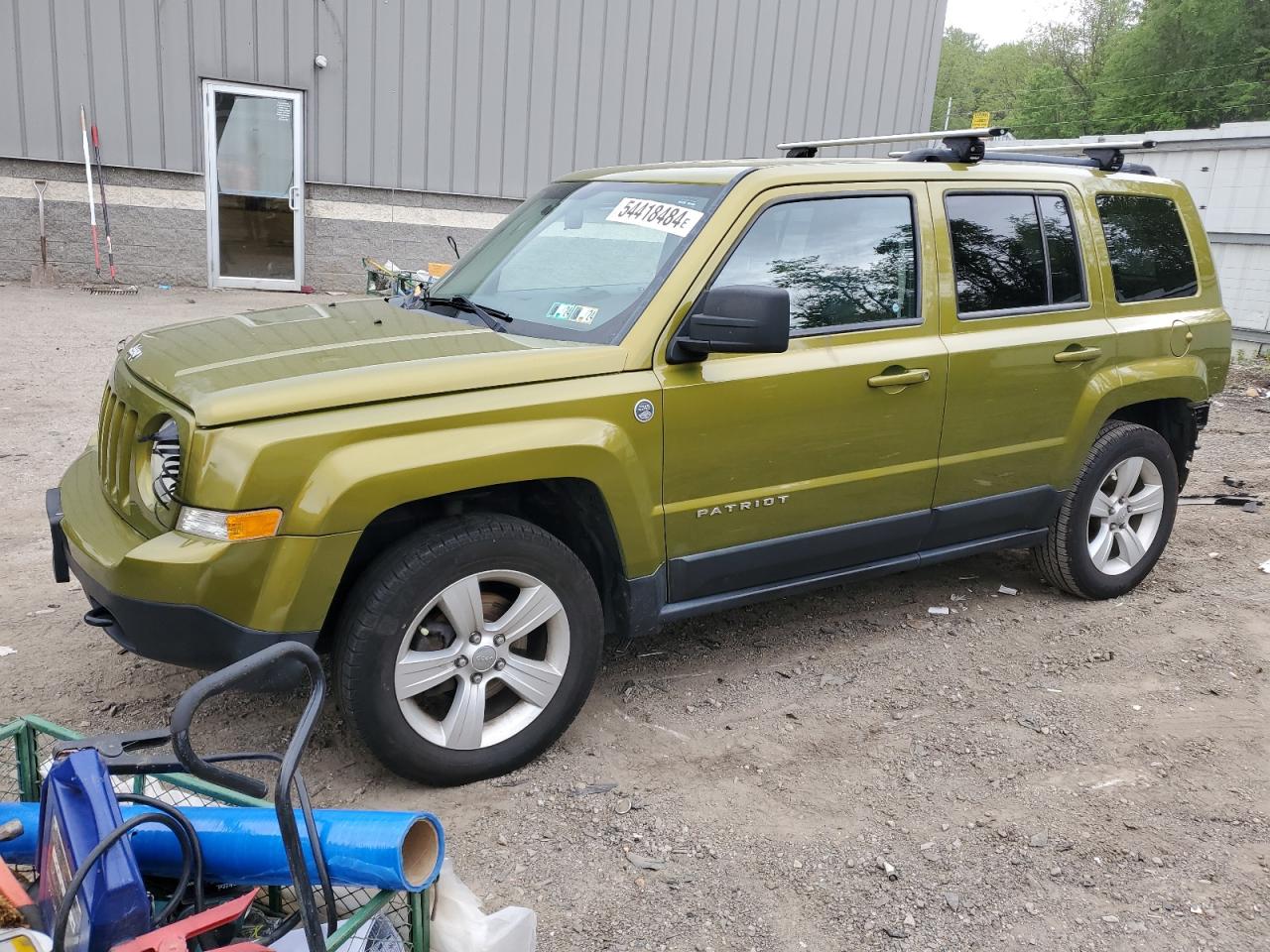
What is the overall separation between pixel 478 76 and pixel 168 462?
12.4m

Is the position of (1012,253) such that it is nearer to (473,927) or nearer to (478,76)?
(473,927)

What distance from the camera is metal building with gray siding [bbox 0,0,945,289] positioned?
12227mm

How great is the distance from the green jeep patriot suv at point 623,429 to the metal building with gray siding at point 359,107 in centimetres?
1025

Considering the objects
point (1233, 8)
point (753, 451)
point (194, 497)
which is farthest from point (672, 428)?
point (1233, 8)

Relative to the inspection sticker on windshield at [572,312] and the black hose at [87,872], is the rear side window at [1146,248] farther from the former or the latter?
the black hose at [87,872]

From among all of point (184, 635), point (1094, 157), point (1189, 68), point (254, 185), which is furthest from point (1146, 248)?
point (1189, 68)

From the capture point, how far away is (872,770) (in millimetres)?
3451

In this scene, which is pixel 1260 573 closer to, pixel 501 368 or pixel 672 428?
pixel 672 428

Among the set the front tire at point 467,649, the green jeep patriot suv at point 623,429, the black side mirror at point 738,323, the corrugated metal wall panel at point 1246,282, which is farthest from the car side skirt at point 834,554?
the corrugated metal wall panel at point 1246,282

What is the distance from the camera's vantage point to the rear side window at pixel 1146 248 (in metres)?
4.62

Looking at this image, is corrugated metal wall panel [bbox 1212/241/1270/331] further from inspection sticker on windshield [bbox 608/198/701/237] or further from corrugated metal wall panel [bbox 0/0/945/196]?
inspection sticker on windshield [bbox 608/198/701/237]

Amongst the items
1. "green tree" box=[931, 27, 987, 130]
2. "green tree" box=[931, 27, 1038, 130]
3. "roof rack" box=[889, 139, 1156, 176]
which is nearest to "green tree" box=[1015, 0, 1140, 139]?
"green tree" box=[931, 27, 1038, 130]

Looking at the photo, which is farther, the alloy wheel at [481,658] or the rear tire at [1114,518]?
the rear tire at [1114,518]

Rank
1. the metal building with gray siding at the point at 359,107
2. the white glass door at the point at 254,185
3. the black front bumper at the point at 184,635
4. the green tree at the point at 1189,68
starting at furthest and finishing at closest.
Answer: the green tree at the point at 1189,68 < the white glass door at the point at 254,185 < the metal building with gray siding at the point at 359,107 < the black front bumper at the point at 184,635
